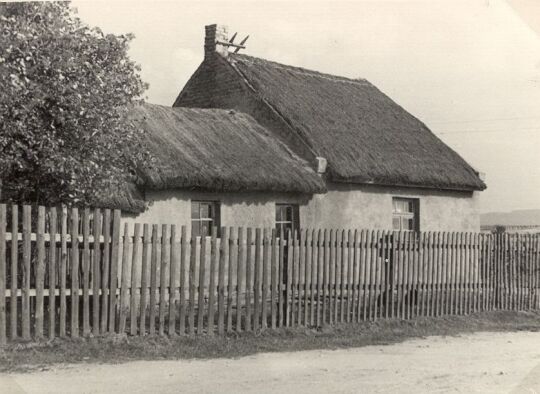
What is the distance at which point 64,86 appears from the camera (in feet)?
30.7

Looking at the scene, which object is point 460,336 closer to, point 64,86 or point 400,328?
point 400,328

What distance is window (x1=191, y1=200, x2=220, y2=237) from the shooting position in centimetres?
1437

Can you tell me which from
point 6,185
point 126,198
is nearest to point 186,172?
point 126,198

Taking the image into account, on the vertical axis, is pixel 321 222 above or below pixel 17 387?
above

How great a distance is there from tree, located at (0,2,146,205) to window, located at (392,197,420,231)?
9.77 meters

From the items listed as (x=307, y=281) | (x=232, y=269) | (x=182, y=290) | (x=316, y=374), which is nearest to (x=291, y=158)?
(x=307, y=281)

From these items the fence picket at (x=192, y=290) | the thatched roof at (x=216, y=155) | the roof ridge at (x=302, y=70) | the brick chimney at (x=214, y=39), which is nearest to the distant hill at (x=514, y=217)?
the roof ridge at (x=302, y=70)

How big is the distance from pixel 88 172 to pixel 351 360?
14.7 feet

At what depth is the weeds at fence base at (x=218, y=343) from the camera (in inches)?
322

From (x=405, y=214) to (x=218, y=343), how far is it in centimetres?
1036

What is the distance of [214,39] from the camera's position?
20.0 m

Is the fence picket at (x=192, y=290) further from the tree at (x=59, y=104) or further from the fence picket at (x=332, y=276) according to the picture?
the fence picket at (x=332, y=276)

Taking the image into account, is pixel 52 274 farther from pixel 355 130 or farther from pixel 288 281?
pixel 355 130

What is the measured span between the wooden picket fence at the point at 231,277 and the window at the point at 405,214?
3.88 metres
